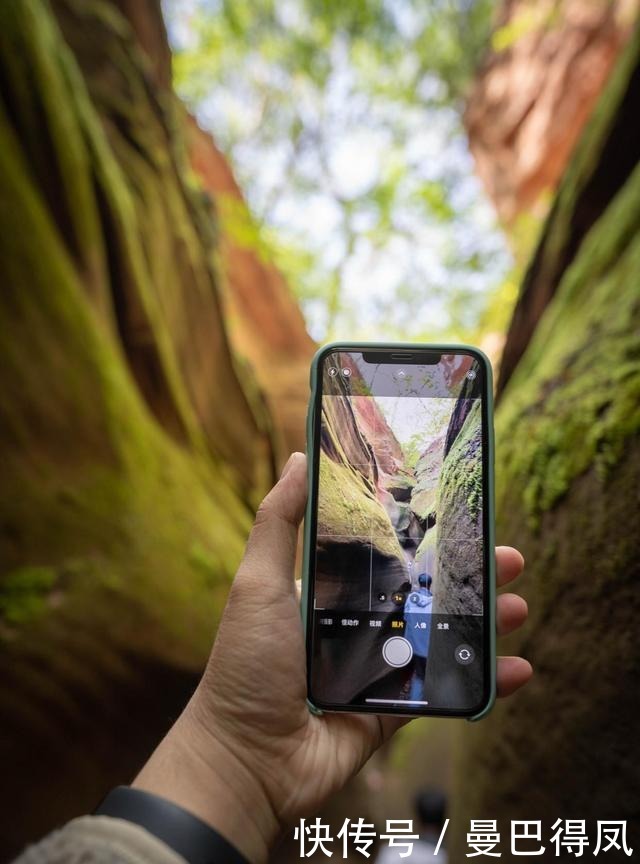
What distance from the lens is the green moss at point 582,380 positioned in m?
1.68

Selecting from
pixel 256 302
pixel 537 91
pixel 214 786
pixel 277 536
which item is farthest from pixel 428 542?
pixel 537 91

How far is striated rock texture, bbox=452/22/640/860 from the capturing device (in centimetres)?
147

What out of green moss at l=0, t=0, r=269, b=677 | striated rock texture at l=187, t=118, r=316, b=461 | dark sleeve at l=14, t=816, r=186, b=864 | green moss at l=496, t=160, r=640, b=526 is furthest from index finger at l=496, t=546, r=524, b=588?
striated rock texture at l=187, t=118, r=316, b=461

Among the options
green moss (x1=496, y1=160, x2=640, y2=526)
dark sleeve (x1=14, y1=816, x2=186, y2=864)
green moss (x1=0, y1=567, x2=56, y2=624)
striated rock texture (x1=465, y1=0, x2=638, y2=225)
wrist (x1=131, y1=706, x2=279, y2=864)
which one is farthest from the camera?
striated rock texture (x1=465, y1=0, x2=638, y2=225)

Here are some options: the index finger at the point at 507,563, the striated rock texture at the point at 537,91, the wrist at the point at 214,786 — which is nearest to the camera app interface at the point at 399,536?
the index finger at the point at 507,563

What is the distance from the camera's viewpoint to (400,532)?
1.43 metres

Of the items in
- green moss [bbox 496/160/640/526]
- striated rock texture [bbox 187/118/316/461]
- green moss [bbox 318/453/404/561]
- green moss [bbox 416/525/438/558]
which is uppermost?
striated rock texture [bbox 187/118/316/461]

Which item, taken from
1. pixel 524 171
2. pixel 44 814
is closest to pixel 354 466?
pixel 44 814

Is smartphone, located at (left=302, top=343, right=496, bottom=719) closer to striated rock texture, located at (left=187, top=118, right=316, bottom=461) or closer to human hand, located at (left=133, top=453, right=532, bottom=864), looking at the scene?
human hand, located at (left=133, top=453, right=532, bottom=864)

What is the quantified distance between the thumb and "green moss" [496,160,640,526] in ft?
2.94

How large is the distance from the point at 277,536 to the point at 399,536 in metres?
0.31

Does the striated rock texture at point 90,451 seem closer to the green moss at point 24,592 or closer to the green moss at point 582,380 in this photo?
the green moss at point 24,592

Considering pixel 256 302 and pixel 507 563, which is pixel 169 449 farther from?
pixel 256 302

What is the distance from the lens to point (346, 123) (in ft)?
31.4
